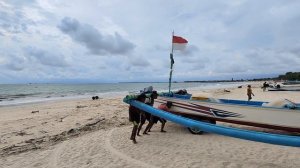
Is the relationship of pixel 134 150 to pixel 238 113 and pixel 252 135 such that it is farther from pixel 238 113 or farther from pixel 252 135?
pixel 252 135

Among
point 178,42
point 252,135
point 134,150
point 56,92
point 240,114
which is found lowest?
point 56,92

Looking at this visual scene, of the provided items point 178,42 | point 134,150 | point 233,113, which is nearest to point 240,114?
point 233,113

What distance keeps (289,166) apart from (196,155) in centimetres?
200

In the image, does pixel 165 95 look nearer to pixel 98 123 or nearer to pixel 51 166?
pixel 98 123

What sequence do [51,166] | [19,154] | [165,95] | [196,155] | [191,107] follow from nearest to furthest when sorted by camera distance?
[51,166] → [196,155] → [19,154] → [191,107] → [165,95]

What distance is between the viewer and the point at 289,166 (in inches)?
239

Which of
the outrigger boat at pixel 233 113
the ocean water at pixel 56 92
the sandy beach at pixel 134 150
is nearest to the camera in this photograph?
the sandy beach at pixel 134 150

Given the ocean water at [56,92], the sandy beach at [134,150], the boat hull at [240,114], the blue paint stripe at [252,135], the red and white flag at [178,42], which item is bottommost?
the ocean water at [56,92]

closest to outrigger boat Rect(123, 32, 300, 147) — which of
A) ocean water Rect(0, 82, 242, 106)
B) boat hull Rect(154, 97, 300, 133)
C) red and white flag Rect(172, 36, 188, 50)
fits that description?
boat hull Rect(154, 97, 300, 133)

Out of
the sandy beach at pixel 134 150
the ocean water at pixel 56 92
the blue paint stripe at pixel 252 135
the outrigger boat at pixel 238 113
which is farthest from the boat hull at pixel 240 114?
the ocean water at pixel 56 92

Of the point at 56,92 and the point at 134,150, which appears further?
the point at 56,92

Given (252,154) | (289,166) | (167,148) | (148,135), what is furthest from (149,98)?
(289,166)

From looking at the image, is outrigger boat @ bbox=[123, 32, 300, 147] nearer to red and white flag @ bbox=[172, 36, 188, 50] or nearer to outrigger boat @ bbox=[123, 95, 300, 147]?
outrigger boat @ bbox=[123, 95, 300, 147]

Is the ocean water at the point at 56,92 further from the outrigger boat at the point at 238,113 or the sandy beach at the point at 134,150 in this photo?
the sandy beach at the point at 134,150
